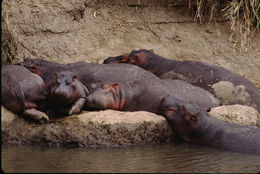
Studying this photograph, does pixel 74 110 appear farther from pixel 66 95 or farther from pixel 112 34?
pixel 112 34

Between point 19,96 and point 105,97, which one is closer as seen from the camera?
point 19,96

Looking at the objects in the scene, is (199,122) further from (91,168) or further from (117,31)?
(117,31)

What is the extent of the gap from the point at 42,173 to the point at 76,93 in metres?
2.40

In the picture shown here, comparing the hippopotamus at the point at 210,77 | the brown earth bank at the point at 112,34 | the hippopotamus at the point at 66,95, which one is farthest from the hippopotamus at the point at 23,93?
the hippopotamus at the point at 210,77

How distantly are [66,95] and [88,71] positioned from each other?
108 cm

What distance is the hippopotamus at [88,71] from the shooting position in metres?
6.10

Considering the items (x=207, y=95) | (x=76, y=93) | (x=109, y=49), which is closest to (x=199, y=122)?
(x=207, y=95)

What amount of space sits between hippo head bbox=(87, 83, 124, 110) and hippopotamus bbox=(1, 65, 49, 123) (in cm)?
57

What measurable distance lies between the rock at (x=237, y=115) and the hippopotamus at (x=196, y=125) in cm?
25

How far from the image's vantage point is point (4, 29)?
7035mm

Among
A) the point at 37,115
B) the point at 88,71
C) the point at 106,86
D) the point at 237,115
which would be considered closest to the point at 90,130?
the point at 37,115

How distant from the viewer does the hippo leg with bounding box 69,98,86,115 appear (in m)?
5.11

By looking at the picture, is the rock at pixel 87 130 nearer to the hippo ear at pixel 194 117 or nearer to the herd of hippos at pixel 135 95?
the herd of hippos at pixel 135 95

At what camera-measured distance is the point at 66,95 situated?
17.0ft
